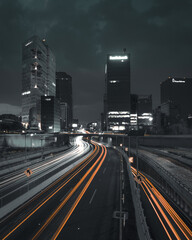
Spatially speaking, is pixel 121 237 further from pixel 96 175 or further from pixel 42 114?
pixel 42 114

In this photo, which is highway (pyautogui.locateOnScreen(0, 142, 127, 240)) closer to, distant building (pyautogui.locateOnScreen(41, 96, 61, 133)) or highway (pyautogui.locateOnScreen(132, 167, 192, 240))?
highway (pyautogui.locateOnScreen(132, 167, 192, 240))

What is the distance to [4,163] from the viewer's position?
44.6m

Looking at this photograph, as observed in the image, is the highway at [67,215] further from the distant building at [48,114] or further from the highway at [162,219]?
the distant building at [48,114]

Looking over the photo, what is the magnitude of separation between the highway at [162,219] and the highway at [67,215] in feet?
19.3

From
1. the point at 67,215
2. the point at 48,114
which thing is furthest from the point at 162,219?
the point at 48,114

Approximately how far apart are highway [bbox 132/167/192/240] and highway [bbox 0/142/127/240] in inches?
231

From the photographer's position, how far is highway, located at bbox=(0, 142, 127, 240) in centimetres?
1459

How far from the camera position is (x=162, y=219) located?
2277 centimetres

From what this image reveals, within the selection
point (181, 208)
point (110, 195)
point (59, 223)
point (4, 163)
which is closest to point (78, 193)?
point (110, 195)

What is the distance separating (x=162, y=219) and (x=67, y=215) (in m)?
14.6

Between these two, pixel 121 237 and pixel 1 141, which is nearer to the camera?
pixel 121 237

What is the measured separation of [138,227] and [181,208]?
16.7 meters

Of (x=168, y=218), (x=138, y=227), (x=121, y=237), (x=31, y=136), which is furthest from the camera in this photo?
(x=31, y=136)

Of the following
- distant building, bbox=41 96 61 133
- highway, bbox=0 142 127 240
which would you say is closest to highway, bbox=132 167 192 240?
highway, bbox=0 142 127 240
